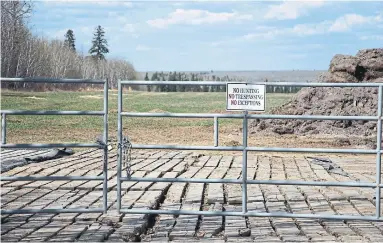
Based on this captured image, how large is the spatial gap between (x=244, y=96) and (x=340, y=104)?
15.4 m

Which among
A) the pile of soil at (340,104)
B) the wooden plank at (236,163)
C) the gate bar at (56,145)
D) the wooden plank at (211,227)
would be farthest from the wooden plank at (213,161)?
the pile of soil at (340,104)

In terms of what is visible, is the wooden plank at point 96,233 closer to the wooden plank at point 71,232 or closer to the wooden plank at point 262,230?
the wooden plank at point 71,232

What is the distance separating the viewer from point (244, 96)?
7.66m

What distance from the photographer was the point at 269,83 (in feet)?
25.0

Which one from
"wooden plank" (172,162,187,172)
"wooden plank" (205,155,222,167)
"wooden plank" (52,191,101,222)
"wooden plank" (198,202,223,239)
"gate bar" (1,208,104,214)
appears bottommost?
"wooden plank" (205,155,222,167)

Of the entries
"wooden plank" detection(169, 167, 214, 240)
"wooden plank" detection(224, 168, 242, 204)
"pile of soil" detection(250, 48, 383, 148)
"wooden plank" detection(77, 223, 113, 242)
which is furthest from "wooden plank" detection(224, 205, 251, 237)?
"pile of soil" detection(250, 48, 383, 148)

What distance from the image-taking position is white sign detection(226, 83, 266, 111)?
7.64 m

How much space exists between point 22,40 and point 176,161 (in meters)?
58.3

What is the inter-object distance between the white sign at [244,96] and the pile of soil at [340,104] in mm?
13562

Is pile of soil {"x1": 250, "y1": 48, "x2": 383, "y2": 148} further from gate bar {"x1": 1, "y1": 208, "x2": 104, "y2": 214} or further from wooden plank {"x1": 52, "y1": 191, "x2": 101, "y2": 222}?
gate bar {"x1": 1, "y1": 208, "x2": 104, "y2": 214}

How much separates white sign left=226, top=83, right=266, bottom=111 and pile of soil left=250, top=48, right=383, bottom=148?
1356cm

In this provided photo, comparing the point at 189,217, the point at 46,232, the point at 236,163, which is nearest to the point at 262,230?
the point at 189,217

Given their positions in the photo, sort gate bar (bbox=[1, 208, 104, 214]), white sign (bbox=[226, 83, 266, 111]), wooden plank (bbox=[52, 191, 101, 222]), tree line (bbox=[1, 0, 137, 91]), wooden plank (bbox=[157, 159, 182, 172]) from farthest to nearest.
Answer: tree line (bbox=[1, 0, 137, 91])
wooden plank (bbox=[157, 159, 182, 172])
white sign (bbox=[226, 83, 266, 111])
wooden plank (bbox=[52, 191, 101, 222])
gate bar (bbox=[1, 208, 104, 214])

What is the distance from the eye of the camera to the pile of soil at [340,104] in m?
21.8
